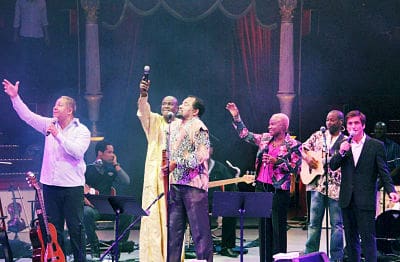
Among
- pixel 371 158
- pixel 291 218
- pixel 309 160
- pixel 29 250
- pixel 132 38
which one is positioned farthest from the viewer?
pixel 132 38

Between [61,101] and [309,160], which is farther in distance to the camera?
[309,160]

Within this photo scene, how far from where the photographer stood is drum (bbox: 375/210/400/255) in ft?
31.9

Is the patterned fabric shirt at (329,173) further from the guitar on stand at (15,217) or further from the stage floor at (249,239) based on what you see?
the guitar on stand at (15,217)

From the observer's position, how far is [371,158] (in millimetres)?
8203

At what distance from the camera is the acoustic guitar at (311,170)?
922 cm

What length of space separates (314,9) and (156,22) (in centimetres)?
311

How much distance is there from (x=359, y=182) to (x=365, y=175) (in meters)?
0.09

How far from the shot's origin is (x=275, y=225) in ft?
→ 29.1

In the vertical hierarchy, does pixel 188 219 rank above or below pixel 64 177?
below

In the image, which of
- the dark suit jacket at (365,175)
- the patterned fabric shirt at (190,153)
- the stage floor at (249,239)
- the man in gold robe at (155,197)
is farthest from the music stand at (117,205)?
the stage floor at (249,239)

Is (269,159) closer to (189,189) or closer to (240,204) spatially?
(240,204)

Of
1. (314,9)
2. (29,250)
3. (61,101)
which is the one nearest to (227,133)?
(314,9)

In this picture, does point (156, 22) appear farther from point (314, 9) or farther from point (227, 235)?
point (227, 235)

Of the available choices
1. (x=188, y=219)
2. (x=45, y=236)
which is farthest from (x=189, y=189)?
(x=45, y=236)
